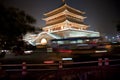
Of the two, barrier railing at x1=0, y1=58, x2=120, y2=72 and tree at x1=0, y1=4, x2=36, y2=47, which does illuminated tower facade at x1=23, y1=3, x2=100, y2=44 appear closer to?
barrier railing at x1=0, y1=58, x2=120, y2=72

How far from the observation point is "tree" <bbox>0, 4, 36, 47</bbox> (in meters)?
7.00

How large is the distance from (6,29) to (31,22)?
58.3 inches

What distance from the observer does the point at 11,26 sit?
7.16m

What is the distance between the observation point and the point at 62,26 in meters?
52.2

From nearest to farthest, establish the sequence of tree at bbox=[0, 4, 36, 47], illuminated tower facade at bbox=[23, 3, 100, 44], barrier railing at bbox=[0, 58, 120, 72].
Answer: tree at bbox=[0, 4, 36, 47] < barrier railing at bbox=[0, 58, 120, 72] < illuminated tower facade at bbox=[23, 3, 100, 44]

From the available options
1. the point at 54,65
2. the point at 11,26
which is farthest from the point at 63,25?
the point at 11,26

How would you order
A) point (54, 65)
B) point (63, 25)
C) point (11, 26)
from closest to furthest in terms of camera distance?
point (11, 26) → point (54, 65) → point (63, 25)

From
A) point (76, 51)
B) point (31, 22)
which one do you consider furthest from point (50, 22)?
point (31, 22)

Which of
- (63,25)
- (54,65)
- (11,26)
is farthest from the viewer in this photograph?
(63,25)

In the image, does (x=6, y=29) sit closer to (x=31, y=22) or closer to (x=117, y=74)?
(x=31, y=22)

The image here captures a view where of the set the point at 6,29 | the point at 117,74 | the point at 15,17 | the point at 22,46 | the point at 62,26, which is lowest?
the point at 117,74

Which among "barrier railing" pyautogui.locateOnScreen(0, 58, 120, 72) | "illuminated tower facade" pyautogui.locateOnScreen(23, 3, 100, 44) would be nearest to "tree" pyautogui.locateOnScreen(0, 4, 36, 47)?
"barrier railing" pyautogui.locateOnScreen(0, 58, 120, 72)

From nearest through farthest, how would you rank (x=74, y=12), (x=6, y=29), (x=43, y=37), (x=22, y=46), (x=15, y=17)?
(x=6, y=29) < (x=15, y=17) < (x=22, y=46) < (x=43, y=37) < (x=74, y=12)

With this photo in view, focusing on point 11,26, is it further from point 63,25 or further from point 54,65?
point 63,25
